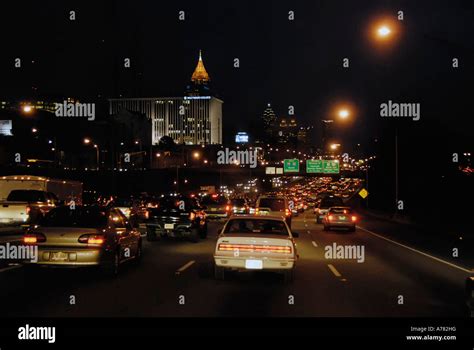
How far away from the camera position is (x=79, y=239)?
13.8 m

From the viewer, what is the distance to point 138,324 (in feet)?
29.4

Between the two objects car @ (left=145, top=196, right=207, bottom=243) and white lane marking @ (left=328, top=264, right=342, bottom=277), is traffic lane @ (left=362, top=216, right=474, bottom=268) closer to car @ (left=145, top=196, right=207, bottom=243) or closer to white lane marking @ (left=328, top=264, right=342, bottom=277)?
white lane marking @ (left=328, top=264, right=342, bottom=277)

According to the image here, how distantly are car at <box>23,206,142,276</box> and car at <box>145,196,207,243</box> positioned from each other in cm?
999

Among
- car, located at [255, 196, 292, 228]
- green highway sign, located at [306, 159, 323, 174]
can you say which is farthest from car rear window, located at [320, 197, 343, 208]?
green highway sign, located at [306, 159, 323, 174]

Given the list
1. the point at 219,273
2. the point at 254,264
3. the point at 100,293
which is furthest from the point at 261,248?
the point at 100,293

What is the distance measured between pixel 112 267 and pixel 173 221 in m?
10.9

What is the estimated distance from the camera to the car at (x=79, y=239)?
13727mm

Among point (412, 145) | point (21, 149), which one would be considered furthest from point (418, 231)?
point (21, 149)

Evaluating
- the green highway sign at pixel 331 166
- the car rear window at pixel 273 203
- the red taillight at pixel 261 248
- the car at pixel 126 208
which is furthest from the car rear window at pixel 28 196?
the green highway sign at pixel 331 166

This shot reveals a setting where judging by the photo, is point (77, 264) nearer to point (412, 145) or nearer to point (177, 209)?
point (177, 209)

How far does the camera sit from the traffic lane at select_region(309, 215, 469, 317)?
435 inches

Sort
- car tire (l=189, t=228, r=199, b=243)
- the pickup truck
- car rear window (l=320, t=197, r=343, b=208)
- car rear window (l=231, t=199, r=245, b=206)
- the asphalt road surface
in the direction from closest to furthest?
Answer: the asphalt road surface < car tire (l=189, t=228, r=199, b=243) < the pickup truck < car rear window (l=231, t=199, r=245, b=206) < car rear window (l=320, t=197, r=343, b=208)

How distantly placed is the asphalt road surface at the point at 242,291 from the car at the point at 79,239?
0.46 meters

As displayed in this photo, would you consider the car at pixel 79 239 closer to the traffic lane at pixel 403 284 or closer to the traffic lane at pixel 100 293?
the traffic lane at pixel 100 293
